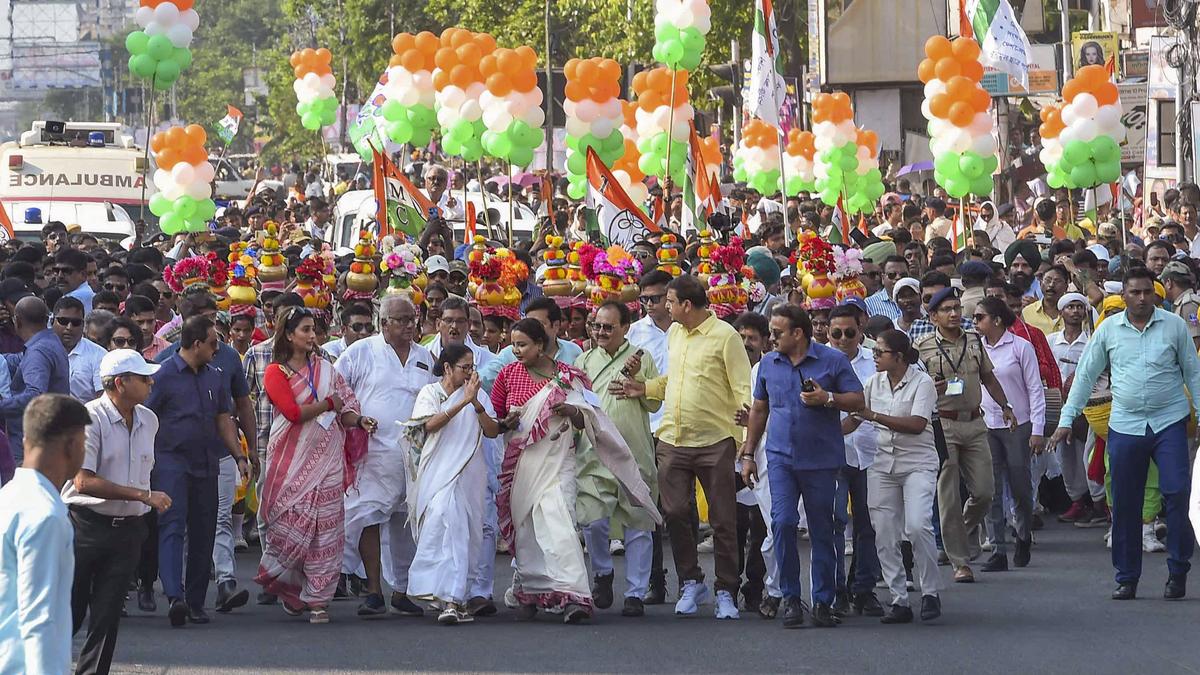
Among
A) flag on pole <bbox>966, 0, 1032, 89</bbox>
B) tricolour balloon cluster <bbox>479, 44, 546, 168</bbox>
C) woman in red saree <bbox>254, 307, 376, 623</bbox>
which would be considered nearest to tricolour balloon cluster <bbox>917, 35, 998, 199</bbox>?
flag on pole <bbox>966, 0, 1032, 89</bbox>

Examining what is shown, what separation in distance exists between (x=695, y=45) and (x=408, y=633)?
40.8 feet

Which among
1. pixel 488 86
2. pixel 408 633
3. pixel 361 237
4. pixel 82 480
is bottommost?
pixel 408 633

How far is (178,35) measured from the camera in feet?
77.5

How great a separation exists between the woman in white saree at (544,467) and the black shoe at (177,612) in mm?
1691

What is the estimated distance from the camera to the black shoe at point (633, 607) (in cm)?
1182

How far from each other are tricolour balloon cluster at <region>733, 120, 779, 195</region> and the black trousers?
19081 millimetres

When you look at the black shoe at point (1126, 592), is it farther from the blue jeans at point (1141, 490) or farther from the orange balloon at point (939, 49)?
the orange balloon at point (939, 49)

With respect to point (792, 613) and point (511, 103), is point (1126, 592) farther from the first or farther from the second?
point (511, 103)

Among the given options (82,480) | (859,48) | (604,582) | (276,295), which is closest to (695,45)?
(276,295)

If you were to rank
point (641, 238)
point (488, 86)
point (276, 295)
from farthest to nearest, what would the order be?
point (488, 86) → point (641, 238) → point (276, 295)

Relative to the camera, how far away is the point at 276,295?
14477 mm

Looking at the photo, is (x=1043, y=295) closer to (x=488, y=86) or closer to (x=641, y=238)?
(x=641, y=238)

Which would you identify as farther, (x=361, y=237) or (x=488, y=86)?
(x=488, y=86)

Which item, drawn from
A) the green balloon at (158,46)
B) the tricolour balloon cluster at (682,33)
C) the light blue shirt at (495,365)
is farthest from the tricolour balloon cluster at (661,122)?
the light blue shirt at (495,365)
